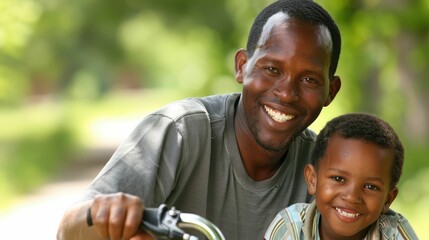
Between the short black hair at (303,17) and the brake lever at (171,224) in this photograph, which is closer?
the brake lever at (171,224)

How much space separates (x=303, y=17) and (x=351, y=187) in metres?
0.71

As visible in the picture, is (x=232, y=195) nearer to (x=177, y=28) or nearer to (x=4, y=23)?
(x=4, y=23)

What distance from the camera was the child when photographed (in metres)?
3.25

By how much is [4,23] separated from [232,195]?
4969 mm

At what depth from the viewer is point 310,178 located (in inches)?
137

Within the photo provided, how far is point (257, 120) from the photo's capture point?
11.6ft

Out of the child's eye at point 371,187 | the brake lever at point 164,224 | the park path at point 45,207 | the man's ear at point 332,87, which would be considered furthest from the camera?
the park path at point 45,207

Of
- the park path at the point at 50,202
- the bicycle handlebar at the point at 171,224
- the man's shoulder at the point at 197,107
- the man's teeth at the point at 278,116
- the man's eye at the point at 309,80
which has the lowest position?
the park path at the point at 50,202

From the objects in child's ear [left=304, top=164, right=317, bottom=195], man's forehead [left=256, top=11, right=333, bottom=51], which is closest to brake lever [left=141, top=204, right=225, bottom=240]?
child's ear [left=304, top=164, right=317, bottom=195]

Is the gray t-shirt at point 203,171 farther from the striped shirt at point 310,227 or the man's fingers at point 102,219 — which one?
the man's fingers at point 102,219

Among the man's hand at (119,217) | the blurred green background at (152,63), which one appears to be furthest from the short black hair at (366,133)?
the blurred green background at (152,63)

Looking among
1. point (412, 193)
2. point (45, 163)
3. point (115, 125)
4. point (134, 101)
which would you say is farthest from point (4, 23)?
point (134, 101)

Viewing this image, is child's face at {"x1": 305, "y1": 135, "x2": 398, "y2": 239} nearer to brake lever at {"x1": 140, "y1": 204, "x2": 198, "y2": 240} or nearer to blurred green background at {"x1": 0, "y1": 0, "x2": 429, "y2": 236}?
brake lever at {"x1": 140, "y1": 204, "x2": 198, "y2": 240}

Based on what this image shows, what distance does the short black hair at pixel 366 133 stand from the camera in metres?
3.32
